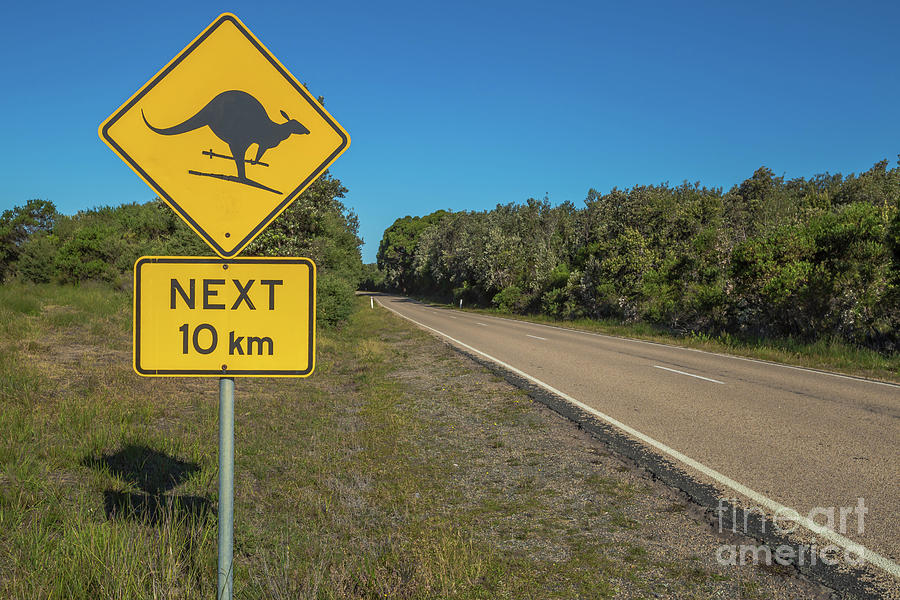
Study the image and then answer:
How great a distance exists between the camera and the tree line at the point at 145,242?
19172 millimetres

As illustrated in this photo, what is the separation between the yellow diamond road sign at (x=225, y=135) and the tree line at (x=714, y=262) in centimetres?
1559

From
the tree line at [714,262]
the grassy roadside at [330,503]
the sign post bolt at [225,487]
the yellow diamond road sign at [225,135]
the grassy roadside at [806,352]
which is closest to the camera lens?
the sign post bolt at [225,487]

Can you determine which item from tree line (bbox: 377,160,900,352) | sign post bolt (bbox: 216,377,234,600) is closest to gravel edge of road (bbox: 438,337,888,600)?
sign post bolt (bbox: 216,377,234,600)

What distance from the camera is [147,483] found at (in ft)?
14.1

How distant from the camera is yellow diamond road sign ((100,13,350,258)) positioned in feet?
7.26

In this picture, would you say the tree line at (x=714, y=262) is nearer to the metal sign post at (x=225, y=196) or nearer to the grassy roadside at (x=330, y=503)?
the grassy roadside at (x=330, y=503)

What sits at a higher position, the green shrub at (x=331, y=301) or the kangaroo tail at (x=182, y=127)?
the kangaroo tail at (x=182, y=127)

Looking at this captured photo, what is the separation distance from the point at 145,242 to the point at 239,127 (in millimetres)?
35701

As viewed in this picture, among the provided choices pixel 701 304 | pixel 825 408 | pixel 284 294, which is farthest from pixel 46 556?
pixel 701 304

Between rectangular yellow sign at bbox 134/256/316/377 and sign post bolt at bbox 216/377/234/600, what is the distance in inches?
4.2

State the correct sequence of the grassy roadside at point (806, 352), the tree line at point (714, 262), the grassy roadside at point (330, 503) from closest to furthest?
the grassy roadside at point (330, 503) → the grassy roadside at point (806, 352) → the tree line at point (714, 262)

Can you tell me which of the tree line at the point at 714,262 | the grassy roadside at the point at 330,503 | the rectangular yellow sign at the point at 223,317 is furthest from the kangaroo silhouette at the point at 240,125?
the tree line at the point at 714,262

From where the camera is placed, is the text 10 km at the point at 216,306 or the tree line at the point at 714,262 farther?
the tree line at the point at 714,262

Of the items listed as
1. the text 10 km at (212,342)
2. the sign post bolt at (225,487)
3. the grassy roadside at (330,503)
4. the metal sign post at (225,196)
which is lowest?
the grassy roadside at (330,503)
